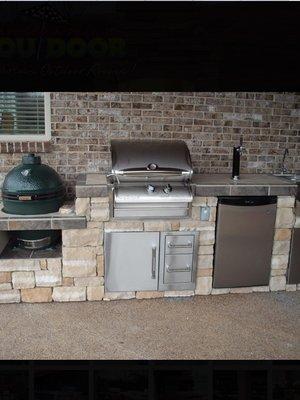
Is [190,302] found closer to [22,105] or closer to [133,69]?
[22,105]

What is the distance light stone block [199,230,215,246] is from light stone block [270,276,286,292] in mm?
779

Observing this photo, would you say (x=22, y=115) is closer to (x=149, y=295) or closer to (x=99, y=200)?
(x=99, y=200)

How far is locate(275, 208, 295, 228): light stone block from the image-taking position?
143 inches

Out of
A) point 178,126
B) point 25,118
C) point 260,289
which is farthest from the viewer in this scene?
point 178,126

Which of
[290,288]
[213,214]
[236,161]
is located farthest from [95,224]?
[290,288]

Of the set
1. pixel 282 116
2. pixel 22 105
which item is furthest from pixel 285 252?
pixel 22 105

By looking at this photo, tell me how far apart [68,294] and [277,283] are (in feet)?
6.75

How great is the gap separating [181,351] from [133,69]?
2708 mm

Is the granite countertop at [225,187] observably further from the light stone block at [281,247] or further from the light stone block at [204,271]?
the light stone block at [204,271]

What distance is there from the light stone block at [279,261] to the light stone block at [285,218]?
317 millimetres

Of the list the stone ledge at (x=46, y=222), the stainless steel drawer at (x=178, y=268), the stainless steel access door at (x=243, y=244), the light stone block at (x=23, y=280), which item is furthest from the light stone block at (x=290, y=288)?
the light stone block at (x=23, y=280)

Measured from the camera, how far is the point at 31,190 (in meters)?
3.36

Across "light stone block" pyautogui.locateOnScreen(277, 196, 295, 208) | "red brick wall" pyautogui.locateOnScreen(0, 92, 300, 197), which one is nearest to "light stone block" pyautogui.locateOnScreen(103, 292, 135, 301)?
"red brick wall" pyautogui.locateOnScreen(0, 92, 300, 197)

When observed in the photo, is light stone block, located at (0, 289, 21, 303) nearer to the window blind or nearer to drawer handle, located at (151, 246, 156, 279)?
drawer handle, located at (151, 246, 156, 279)
